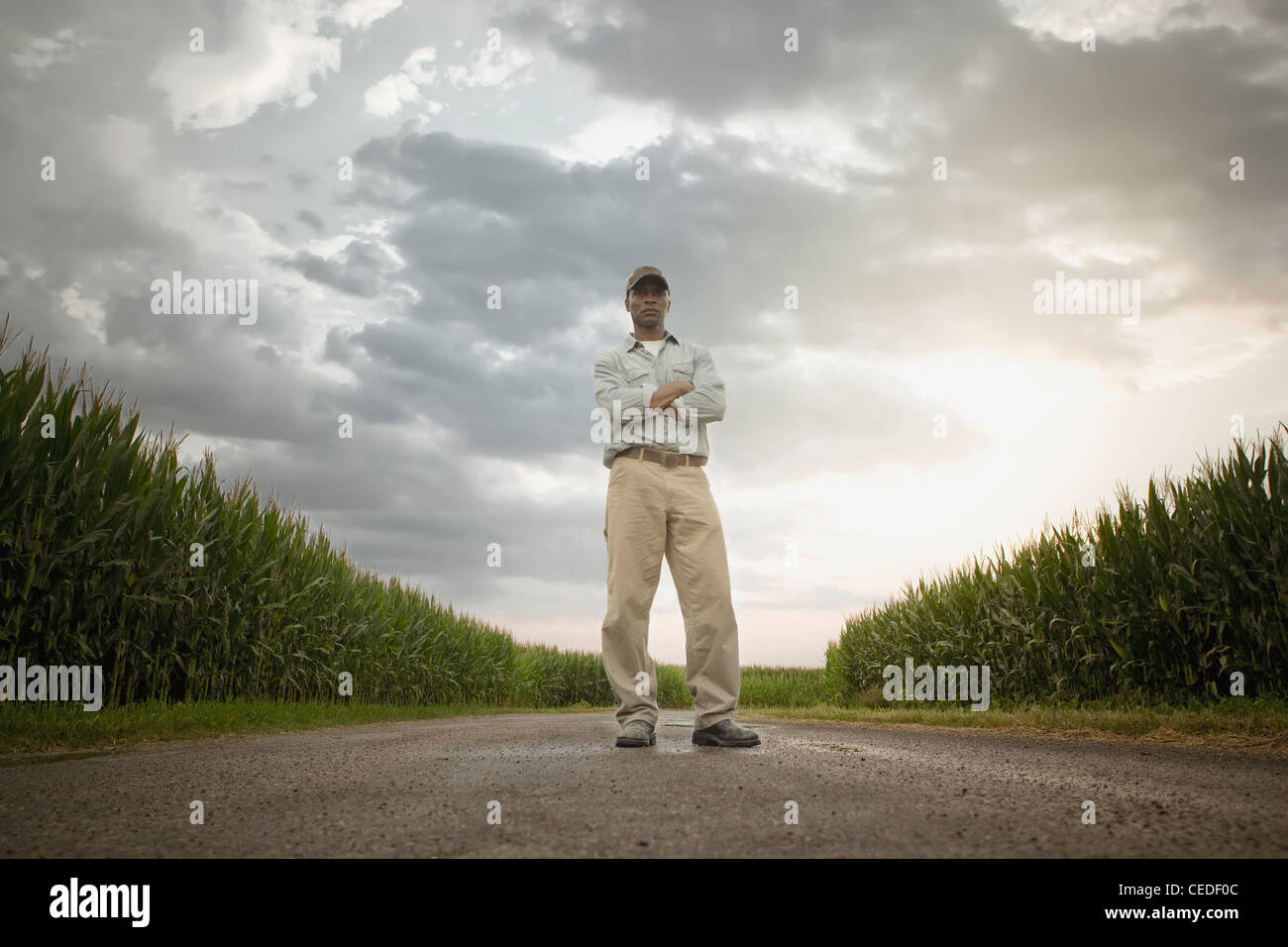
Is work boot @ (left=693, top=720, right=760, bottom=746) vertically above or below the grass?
above

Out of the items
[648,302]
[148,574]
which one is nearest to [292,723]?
[148,574]

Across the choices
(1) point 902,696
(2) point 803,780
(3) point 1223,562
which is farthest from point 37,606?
(1) point 902,696

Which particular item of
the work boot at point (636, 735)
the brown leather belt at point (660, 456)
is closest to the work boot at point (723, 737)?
the work boot at point (636, 735)

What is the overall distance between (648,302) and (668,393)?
2.43 ft

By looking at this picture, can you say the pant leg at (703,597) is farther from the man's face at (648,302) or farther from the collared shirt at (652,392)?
the man's face at (648,302)

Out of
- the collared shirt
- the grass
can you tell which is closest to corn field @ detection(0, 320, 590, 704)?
the grass

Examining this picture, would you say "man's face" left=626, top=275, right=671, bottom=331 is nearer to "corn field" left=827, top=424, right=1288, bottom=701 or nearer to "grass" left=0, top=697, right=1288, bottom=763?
"grass" left=0, top=697, right=1288, bottom=763

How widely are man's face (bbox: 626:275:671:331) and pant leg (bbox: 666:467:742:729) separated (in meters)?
1.09

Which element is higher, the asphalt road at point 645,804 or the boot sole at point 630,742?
the asphalt road at point 645,804

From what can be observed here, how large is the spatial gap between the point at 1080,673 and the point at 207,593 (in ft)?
34.4

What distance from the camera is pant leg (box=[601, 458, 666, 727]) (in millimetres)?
4977

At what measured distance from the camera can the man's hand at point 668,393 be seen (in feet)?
16.9

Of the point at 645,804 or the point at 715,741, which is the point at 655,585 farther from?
the point at 645,804
